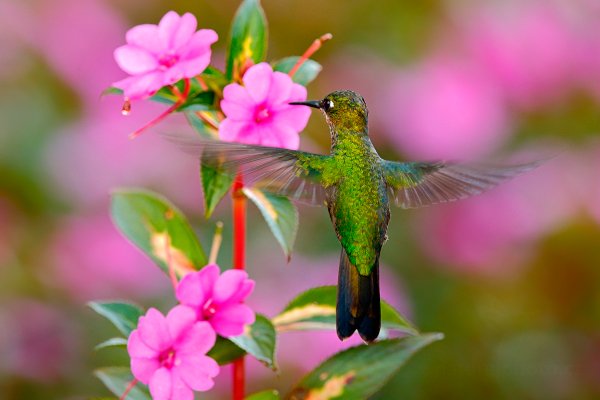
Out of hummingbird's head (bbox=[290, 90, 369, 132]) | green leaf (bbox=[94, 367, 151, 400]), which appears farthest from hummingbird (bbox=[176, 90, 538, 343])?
green leaf (bbox=[94, 367, 151, 400])

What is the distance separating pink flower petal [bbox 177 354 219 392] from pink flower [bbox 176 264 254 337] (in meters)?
0.04

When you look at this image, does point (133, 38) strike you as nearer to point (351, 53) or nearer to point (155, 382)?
point (155, 382)

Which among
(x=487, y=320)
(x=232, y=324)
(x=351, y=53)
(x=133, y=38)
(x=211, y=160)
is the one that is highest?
(x=351, y=53)

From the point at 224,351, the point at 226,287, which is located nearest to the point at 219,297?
the point at 226,287

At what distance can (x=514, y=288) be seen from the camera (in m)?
2.43

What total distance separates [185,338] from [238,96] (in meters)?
0.27

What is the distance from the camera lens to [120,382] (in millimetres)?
1184

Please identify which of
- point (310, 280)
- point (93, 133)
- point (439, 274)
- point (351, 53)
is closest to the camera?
point (310, 280)

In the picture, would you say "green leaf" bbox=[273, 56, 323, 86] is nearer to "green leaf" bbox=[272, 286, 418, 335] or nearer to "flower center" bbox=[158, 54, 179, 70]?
"flower center" bbox=[158, 54, 179, 70]

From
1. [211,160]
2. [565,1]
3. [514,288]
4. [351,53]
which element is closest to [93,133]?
[351,53]

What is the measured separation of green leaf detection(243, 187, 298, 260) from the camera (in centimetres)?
107

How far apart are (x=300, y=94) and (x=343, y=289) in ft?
0.69

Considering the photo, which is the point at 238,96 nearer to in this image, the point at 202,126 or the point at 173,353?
the point at 202,126

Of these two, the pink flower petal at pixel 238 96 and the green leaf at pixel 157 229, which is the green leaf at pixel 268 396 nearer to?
the green leaf at pixel 157 229
